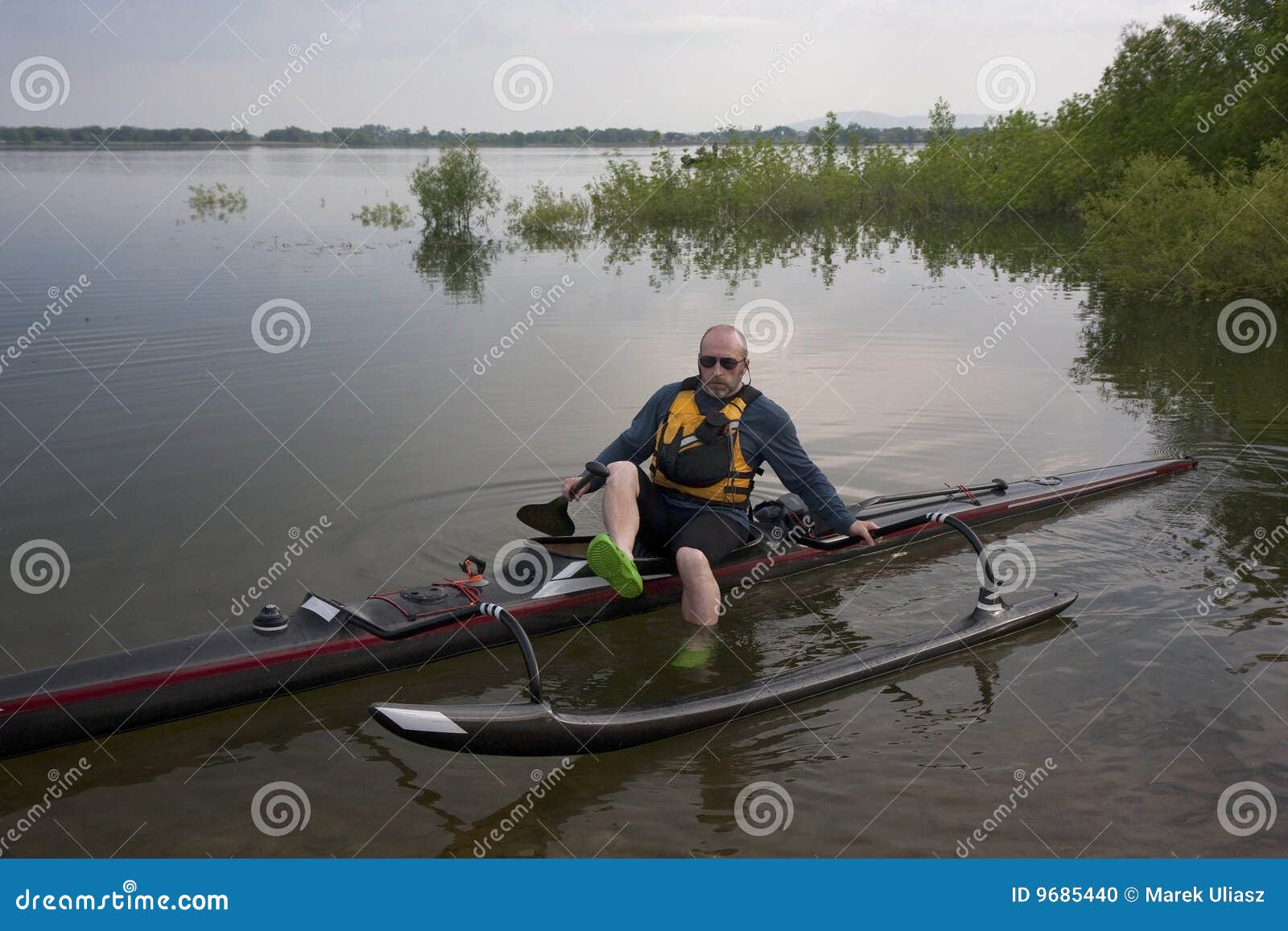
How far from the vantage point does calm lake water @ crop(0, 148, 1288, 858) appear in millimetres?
4008

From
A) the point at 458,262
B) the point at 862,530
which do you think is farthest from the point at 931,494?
the point at 458,262

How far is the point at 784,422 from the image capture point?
5438 mm

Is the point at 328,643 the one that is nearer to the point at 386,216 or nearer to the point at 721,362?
the point at 721,362

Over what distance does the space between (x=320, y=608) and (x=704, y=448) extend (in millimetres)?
2055

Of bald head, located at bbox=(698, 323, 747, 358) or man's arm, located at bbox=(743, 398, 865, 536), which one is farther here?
man's arm, located at bbox=(743, 398, 865, 536)

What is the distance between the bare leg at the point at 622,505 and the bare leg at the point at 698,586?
0.28m

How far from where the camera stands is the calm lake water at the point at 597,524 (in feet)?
13.1

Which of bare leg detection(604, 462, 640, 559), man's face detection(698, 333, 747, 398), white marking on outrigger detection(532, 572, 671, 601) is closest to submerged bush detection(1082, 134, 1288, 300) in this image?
man's face detection(698, 333, 747, 398)

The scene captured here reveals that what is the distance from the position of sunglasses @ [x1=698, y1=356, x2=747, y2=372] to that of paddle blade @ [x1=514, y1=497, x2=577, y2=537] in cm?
108

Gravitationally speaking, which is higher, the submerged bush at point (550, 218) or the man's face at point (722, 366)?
the submerged bush at point (550, 218)

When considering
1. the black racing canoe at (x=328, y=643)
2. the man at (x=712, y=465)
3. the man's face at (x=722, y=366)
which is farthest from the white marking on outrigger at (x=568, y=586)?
the man's face at (x=722, y=366)

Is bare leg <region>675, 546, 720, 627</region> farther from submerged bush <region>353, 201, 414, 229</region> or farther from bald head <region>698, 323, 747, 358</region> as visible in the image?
submerged bush <region>353, 201, 414, 229</region>

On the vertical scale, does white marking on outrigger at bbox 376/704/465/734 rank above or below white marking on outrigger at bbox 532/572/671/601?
below

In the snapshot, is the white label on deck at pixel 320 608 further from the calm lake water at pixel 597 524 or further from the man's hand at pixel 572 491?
the man's hand at pixel 572 491
